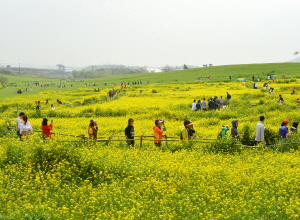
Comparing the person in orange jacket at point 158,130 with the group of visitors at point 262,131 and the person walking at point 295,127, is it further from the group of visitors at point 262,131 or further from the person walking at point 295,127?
the person walking at point 295,127

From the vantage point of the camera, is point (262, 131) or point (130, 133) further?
point (130, 133)

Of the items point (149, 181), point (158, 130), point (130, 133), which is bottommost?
point (149, 181)

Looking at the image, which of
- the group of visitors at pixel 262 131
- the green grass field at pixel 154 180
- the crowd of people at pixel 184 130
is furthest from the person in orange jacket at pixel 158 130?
the group of visitors at pixel 262 131

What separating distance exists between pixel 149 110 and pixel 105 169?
59.4ft

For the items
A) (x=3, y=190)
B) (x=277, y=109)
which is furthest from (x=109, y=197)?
(x=277, y=109)

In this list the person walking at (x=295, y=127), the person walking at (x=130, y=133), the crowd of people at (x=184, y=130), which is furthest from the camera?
the person walking at (x=130, y=133)

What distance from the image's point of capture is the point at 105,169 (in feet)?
37.2

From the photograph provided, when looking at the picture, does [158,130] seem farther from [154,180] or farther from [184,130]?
[154,180]

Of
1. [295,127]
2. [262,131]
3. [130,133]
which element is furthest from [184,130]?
[295,127]

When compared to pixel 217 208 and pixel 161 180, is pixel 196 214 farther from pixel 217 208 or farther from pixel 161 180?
pixel 161 180

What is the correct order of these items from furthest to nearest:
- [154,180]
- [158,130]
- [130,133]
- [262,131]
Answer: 1. [130,133]
2. [158,130]
3. [262,131]
4. [154,180]

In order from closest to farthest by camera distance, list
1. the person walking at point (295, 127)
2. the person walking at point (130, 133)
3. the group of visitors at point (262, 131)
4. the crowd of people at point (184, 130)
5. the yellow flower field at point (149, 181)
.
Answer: the yellow flower field at point (149, 181), the group of visitors at point (262, 131), the crowd of people at point (184, 130), the person walking at point (295, 127), the person walking at point (130, 133)

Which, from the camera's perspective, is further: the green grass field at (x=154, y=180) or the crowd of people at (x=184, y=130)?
the crowd of people at (x=184, y=130)

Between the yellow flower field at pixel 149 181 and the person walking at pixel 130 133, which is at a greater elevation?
the person walking at pixel 130 133
